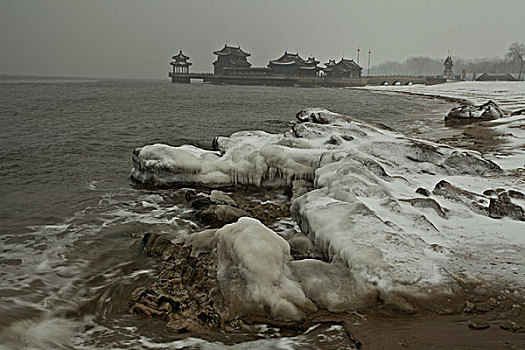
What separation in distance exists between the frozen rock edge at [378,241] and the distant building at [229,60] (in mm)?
96338

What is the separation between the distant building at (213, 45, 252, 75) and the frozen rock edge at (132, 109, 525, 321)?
316 ft

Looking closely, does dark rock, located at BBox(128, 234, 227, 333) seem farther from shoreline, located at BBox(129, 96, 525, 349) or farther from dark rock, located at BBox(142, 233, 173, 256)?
dark rock, located at BBox(142, 233, 173, 256)

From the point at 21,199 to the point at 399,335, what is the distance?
837cm

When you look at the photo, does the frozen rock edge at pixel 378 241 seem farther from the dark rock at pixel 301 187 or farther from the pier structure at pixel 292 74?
the pier structure at pixel 292 74

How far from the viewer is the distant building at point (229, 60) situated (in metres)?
102

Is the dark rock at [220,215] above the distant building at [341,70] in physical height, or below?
below

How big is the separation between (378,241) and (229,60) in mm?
104035

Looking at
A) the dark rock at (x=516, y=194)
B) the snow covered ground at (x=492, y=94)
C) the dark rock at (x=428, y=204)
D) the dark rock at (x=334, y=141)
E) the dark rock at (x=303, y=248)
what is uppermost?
the snow covered ground at (x=492, y=94)

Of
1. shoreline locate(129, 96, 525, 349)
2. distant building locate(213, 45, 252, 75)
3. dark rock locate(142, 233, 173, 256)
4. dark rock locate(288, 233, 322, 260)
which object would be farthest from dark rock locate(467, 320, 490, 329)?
distant building locate(213, 45, 252, 75)

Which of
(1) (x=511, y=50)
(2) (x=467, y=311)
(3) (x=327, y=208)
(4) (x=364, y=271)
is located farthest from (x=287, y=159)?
(1) (x=511, y=50)

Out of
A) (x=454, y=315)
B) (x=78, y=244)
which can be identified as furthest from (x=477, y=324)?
(x=78, y=244)

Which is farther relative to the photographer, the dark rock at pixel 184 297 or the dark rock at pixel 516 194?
the dark rock at pixel 516 194

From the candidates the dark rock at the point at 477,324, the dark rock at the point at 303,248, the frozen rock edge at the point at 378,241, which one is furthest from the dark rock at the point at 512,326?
the dark rock at the point at 303,248

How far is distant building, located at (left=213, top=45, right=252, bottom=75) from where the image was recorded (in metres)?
102
